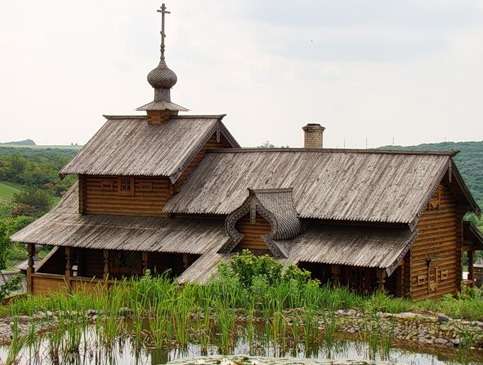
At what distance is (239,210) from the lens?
28.6 m

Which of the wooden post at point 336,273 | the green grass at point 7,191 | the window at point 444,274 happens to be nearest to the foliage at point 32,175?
the green grass at point 7,191

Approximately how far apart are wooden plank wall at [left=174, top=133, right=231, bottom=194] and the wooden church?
0.17 feet

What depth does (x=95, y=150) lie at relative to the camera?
34406 millimetres

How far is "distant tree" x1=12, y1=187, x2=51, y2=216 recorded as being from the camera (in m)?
78.6

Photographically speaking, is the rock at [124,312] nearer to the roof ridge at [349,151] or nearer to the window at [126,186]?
the roof ridge at [349,151]

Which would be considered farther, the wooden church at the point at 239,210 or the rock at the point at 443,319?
the wooden church at the point at 239,210

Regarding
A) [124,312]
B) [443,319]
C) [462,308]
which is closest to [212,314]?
[124,312]

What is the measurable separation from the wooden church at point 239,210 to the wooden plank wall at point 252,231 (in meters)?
0.03

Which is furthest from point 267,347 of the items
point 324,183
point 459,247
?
point 459,247

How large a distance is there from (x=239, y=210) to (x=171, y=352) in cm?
996

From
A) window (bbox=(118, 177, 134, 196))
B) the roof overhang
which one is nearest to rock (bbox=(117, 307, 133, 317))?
window (bbox=(118, 177, 134, 196))

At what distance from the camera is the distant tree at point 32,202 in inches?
3093

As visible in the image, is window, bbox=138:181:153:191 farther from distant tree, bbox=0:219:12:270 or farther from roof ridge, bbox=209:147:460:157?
distant tree, bbox=0:219:12:270

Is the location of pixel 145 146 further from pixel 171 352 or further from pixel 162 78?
pixel 171 352
